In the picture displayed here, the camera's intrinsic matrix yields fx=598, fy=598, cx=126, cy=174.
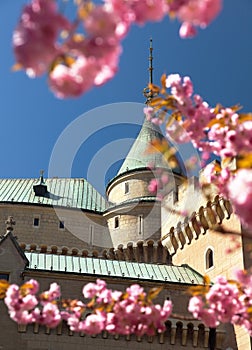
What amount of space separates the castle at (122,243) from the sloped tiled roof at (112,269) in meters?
0.05

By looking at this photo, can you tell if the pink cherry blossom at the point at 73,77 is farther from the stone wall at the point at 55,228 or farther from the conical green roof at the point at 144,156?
the stone wall at the point at 55,228

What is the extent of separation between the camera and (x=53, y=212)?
39938 millimetres

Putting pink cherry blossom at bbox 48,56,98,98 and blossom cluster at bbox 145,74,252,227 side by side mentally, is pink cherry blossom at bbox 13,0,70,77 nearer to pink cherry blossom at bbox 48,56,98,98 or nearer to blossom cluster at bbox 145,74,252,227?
pink cherry blossom at bbox 48,56,98,98

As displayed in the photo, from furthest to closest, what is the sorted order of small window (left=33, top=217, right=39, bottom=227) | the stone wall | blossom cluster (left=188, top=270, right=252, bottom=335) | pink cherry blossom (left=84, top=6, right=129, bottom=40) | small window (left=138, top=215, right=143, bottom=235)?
small window (left=33, top=217, right=39, bottom=227) < the stone wall < small window (left=138, top=215, right=143, bottom=235) < blossom cluster (left=188, top=270, right=252, bottom=335) < pink cherry blossom (left=84, top=6, right=129, bottom=40)

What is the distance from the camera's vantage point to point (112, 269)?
2797cm

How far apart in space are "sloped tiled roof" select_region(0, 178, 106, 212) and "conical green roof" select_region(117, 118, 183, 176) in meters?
3.85

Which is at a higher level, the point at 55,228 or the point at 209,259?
the point at 55,228

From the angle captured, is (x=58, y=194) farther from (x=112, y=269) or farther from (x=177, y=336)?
(x=177, y=336)

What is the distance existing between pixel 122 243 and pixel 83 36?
32.0 meters

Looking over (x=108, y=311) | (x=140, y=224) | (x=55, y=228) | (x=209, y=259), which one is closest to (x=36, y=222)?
(x=55, y=228)

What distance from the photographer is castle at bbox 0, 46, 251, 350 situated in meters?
24.4

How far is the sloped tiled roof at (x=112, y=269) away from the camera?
87.7ft

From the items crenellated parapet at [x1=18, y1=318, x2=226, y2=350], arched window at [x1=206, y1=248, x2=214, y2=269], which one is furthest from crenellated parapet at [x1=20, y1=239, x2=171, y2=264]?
crenellated parapet at [x1=18, y1=318, x2=226, y2=350]

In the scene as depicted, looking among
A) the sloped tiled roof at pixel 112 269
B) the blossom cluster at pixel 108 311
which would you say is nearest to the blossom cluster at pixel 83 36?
the blossom cluster at pixel 108 311
